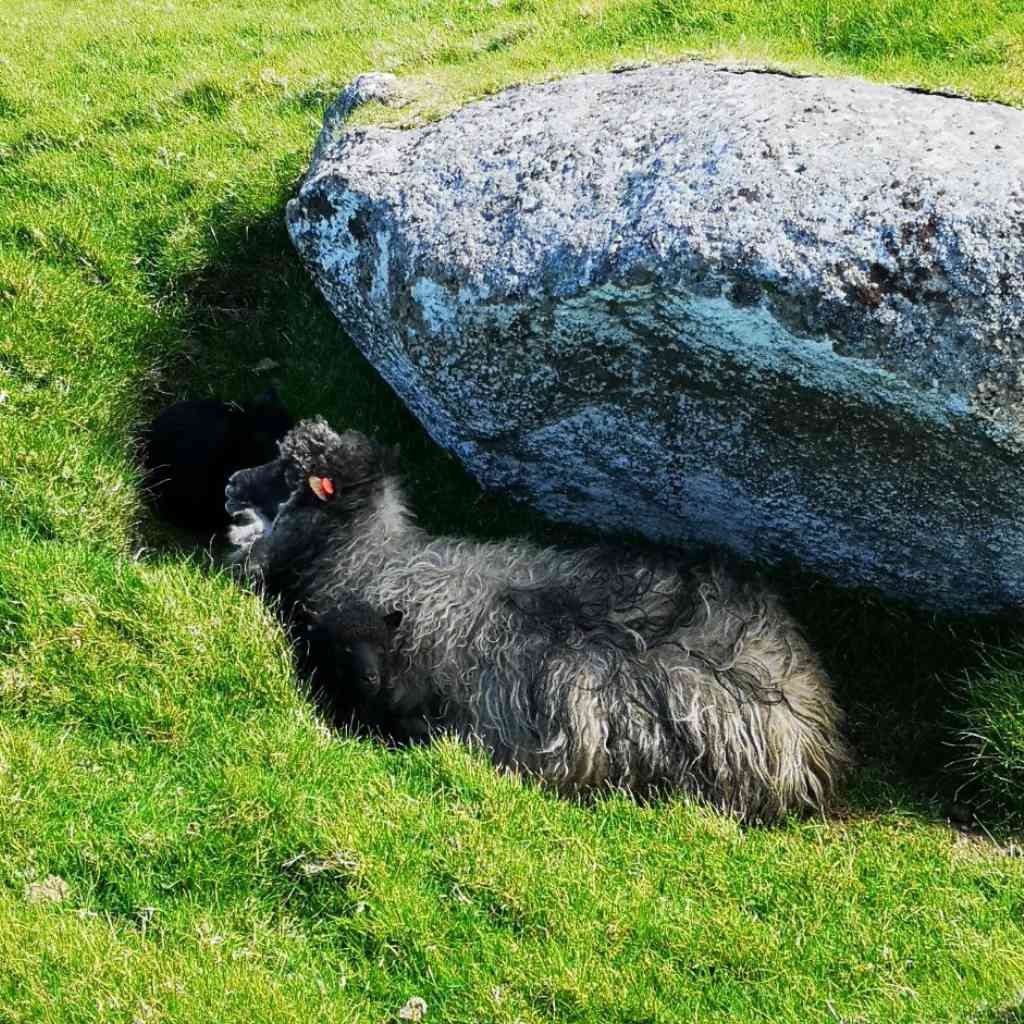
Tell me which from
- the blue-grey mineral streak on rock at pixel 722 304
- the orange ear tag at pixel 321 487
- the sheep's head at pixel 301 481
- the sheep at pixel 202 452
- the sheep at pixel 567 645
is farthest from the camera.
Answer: the sheep at pixel 202 452

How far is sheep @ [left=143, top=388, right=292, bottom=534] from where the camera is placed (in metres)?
6.32

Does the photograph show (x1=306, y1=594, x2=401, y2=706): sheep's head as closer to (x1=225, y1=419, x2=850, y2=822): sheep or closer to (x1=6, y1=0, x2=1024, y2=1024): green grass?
(x1=225, y1=419, x2=850, y2=822): sheep

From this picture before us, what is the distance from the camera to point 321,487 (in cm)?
580

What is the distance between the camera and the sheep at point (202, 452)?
632cm

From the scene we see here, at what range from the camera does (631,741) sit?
5.12 m

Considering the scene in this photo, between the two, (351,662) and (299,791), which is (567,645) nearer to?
(351,662)

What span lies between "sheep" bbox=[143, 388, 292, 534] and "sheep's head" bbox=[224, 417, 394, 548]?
34cm

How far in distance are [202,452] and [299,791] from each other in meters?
2.38

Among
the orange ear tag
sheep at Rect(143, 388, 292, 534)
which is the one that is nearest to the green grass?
sheep at Rect(143, 388, 292, 534)

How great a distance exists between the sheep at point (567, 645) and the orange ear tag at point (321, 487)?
0.01m

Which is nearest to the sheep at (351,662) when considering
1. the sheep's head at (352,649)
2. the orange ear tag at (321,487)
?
the sheep's head at (352,649)

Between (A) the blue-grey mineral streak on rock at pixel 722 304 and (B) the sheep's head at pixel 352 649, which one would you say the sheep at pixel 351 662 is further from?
(A) the blue-grey mineral streak on rock at pixel 722 304

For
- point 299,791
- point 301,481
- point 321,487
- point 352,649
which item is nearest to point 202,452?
point 301,481

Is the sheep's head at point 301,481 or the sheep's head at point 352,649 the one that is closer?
the sheep's head at point 352,649
